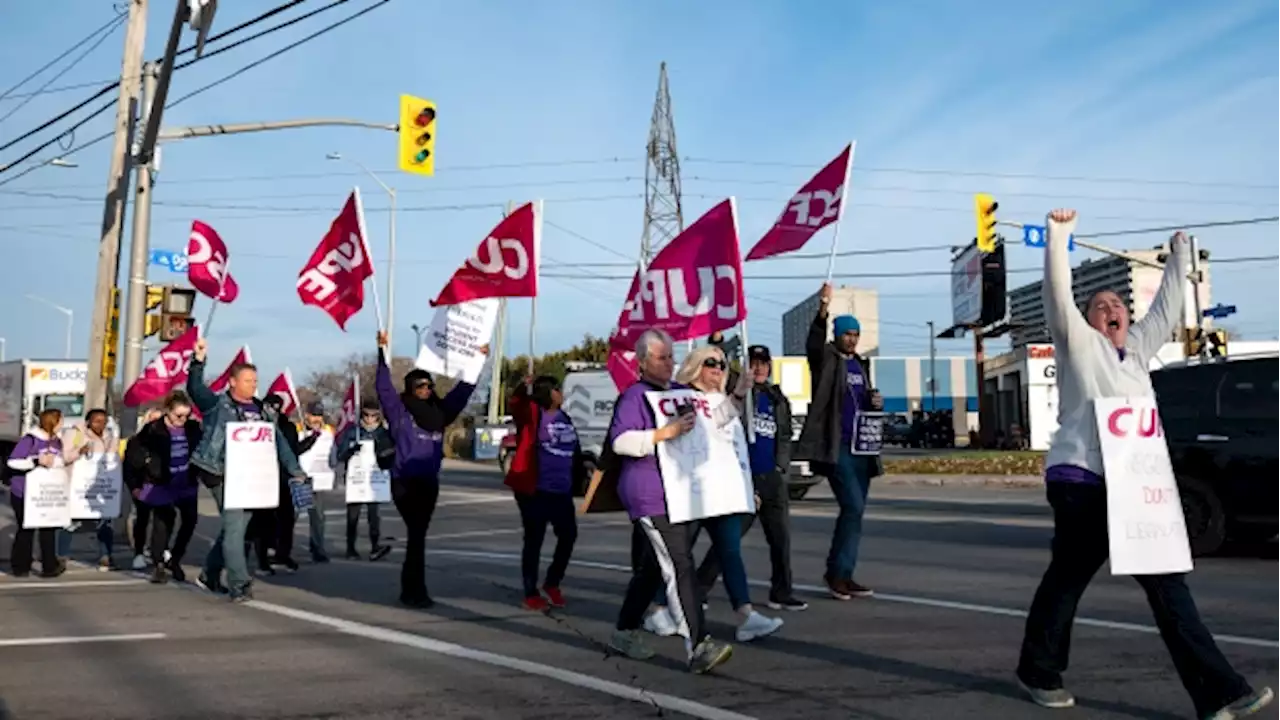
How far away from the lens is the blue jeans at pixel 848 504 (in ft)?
25.8

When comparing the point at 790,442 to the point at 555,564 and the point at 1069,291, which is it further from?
the point at 1069,291

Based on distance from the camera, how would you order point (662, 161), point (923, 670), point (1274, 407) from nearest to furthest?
1. point (923, 670)
2. point (1274, 407)
3. point (662, 161)

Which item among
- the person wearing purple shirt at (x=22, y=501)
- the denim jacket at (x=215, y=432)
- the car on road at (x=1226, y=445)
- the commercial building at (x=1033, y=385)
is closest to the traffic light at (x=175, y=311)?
the person wearing purple shirt at (x=22, y=501)

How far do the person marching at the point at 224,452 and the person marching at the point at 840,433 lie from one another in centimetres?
430

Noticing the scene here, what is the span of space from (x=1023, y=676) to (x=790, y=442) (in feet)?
10.3

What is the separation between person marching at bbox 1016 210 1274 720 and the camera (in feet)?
15.7

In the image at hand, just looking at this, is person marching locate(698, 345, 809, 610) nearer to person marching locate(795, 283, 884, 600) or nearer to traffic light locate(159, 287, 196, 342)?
person marching locate(795, 283, 884, 600)

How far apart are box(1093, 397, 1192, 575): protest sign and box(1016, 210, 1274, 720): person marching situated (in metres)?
0.06

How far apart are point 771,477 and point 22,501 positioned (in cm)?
788

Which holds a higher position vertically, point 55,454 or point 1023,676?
point 55,454

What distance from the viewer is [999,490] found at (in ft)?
76.4

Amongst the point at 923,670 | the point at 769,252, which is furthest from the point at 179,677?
the point at 769,252

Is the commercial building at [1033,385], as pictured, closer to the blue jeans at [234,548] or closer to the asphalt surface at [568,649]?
the asphalt surface at [568,649]

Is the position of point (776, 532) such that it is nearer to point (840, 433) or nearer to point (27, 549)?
point (840, 433)
